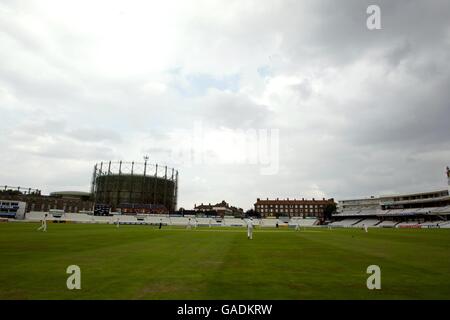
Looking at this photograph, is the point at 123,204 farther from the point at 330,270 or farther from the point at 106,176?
the point at 330,270

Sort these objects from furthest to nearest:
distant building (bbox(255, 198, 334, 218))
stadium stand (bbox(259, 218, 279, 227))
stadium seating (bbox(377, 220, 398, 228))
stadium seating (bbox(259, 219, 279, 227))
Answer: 1. distant building (bbox(255, 198, 334, 218))
2. stadium seating (bbox(377, 220, 398, 228))
3. stadium stand (bbox(259, 218, 279, 227))
4. stadium seating (bbox(259, 219, 279, 227))

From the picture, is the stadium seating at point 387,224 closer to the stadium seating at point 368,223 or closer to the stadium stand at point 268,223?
the stadium seating at point 368,223

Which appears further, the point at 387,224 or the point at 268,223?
the point at 387,224

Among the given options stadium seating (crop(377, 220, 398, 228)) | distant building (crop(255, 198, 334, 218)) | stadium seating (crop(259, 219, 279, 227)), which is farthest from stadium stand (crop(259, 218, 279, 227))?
distant building (crop(255, 198, 334, 218))

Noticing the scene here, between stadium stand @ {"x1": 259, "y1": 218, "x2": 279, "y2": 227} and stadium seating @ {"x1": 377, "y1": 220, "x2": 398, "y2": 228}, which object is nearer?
stadium stand @ {"x1": 259, "y1": 218, "x2": 279, "y2": 227}

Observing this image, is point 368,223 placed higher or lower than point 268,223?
higher

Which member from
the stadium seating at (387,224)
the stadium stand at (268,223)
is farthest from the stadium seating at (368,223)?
the stadium stand at (268,223)

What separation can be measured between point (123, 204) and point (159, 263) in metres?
126

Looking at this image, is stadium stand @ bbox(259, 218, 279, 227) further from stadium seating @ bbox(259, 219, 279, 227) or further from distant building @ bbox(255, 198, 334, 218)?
distant building @ bbox(255, 198, 334, 218)

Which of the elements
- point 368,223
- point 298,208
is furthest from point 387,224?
point 298,208

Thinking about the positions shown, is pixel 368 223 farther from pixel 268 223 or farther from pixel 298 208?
pixel 298 208

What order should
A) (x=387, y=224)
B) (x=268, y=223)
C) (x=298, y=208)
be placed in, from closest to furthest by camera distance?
1. (x=268, y=223)
2. (x=387, y=224)
3. (x=298, y=208)
